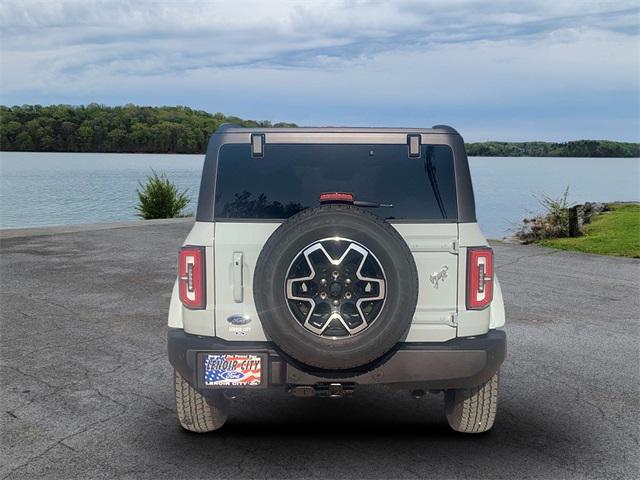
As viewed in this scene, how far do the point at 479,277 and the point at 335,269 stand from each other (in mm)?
892

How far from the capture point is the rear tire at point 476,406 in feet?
14.6

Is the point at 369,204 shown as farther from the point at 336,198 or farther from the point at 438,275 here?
the point at 438,275

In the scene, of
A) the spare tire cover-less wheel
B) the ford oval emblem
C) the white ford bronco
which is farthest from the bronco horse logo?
the ford oval emblem

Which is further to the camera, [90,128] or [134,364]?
[90,128]

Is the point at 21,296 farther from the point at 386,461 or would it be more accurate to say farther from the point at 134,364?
the point at 386,461

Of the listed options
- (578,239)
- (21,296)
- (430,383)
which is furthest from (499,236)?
(430,383)

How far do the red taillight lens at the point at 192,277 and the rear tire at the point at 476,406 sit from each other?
68.3 inches

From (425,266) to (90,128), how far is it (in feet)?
226

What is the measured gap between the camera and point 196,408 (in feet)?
14.6

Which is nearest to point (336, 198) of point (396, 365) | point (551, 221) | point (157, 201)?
point (396, 365)

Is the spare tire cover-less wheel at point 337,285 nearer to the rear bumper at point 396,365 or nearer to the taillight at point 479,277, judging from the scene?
the rear bumper at point 396,365

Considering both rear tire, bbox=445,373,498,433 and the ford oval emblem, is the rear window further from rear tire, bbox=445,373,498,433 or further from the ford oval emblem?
rear tire, bbox=445,373,498,433

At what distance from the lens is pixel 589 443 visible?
14.7ft

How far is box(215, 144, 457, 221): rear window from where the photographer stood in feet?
13.4
